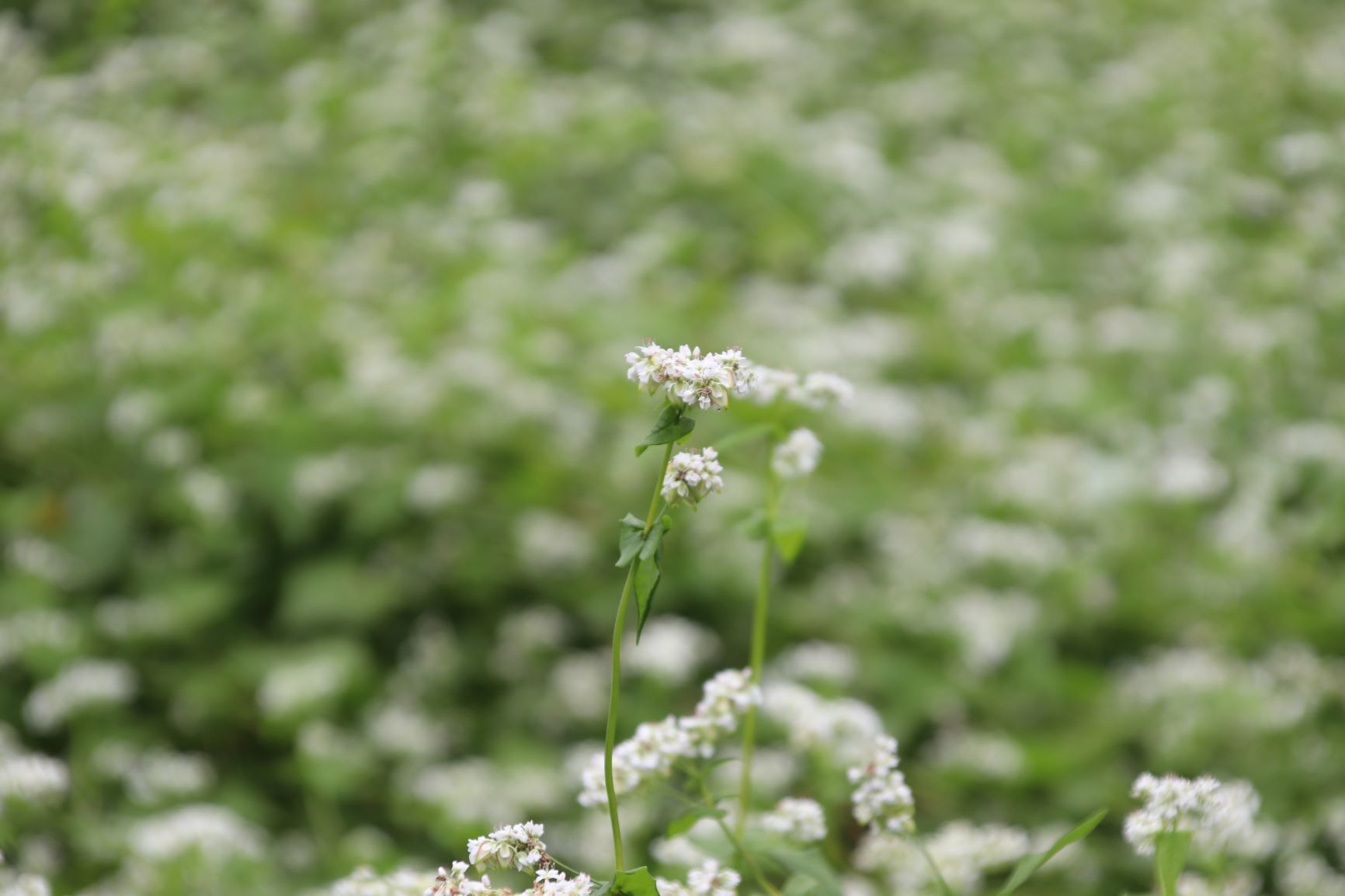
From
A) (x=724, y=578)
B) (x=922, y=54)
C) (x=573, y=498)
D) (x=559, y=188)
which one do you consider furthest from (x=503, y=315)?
(x=922, y=54)

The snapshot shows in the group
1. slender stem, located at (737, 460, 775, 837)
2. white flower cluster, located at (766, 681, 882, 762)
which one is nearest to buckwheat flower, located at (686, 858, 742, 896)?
slender stem, located at (737, 460, 775, 837)

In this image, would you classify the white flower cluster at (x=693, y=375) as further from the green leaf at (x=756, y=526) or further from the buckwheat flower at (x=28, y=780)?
the buckwheat flower at (x=28, y=780)

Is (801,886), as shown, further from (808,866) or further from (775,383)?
(775,383)

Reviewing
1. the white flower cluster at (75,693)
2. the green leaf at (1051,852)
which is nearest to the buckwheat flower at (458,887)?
the green leaf at (1051,852)

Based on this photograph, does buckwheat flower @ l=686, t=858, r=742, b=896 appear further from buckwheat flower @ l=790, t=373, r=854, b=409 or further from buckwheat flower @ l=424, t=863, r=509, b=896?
buckwheat flower @ l=790, t=373, r=854, b=409

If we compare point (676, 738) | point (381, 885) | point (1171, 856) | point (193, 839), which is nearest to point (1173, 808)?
point (1171, 856)

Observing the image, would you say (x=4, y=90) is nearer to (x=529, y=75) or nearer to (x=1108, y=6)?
(x=529, y=75)
